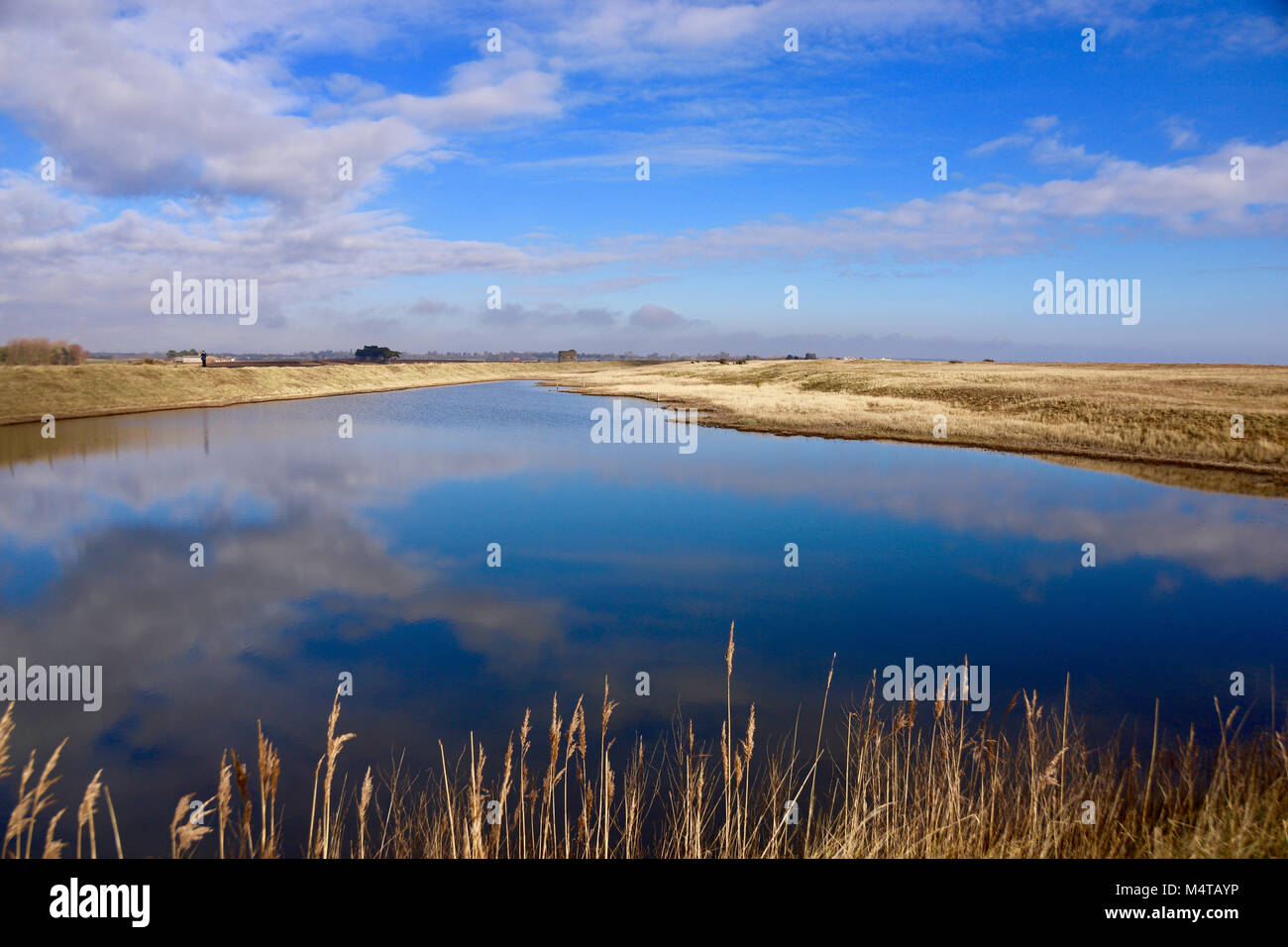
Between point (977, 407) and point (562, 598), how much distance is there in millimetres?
43272

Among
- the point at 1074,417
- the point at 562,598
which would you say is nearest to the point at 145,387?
the point at 562,598

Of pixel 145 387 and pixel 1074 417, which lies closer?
pixel 1074 417

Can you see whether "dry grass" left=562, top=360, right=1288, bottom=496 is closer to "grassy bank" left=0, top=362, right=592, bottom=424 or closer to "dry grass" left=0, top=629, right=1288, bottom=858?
"dry grass" left=0, top=629, right=1288, bottom=858

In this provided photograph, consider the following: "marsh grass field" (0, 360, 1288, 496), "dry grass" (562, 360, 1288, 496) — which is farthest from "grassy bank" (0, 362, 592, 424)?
"dry grass" (562, 360, 1288, 496)

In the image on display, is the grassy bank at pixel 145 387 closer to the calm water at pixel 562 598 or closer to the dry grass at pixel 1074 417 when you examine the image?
the calm water at pixel 562 598

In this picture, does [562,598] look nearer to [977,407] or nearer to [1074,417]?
[1074,417]

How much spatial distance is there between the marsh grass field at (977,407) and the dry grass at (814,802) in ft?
73.1

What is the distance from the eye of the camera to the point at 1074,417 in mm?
39750

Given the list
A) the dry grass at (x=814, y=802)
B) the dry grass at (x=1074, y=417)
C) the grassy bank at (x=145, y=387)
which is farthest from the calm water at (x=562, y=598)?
the grassy bank at (x=145, y=387)

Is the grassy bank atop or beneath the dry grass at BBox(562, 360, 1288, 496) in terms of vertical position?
atop

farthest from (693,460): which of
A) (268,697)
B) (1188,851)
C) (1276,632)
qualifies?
(1188,851)

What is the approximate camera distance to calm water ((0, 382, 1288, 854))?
8641mm

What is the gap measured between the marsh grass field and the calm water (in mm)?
6394
